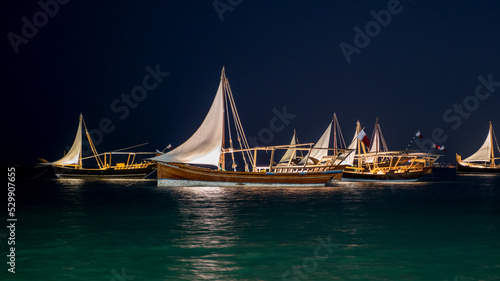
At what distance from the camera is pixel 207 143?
5128 centimetres

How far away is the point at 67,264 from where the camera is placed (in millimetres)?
15367

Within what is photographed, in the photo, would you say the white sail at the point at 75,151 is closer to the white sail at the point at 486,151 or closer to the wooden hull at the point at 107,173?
the wooden hull at the point at 107,173

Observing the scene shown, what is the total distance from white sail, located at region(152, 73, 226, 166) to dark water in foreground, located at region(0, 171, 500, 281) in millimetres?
18553

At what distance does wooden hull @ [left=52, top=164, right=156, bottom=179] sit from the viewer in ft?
302

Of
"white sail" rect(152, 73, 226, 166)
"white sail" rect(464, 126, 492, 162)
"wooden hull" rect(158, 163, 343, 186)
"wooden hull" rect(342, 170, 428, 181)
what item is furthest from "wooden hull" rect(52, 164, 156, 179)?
"white sail" rect(464, 126, 492, 162)

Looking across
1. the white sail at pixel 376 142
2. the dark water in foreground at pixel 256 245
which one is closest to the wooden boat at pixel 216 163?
the dark water in foreground at pixel 256 245

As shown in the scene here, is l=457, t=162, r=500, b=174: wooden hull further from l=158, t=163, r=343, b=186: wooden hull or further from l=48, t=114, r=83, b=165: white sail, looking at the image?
l=48, t=114, r=83, b=165: white sail

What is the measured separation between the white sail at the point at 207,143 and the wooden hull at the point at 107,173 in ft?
137

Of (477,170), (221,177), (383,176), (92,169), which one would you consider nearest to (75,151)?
(92,169)

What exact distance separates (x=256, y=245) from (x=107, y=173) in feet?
266

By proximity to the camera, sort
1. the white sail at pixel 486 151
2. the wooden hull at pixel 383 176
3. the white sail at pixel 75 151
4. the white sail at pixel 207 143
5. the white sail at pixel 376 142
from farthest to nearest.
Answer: the white sail at pixel 486 151 → the white sail at pixel 376 142 → the white sail at pixel 75 151 → the wooden hull at pixel 383 176 → the white sail at pixel 207 143

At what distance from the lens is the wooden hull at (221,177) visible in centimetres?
5300

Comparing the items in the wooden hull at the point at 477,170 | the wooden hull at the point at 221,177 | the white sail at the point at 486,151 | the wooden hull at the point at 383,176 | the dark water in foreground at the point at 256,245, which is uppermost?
the white sail at the point at 486,151

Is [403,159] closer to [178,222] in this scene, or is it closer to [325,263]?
[178,222]
